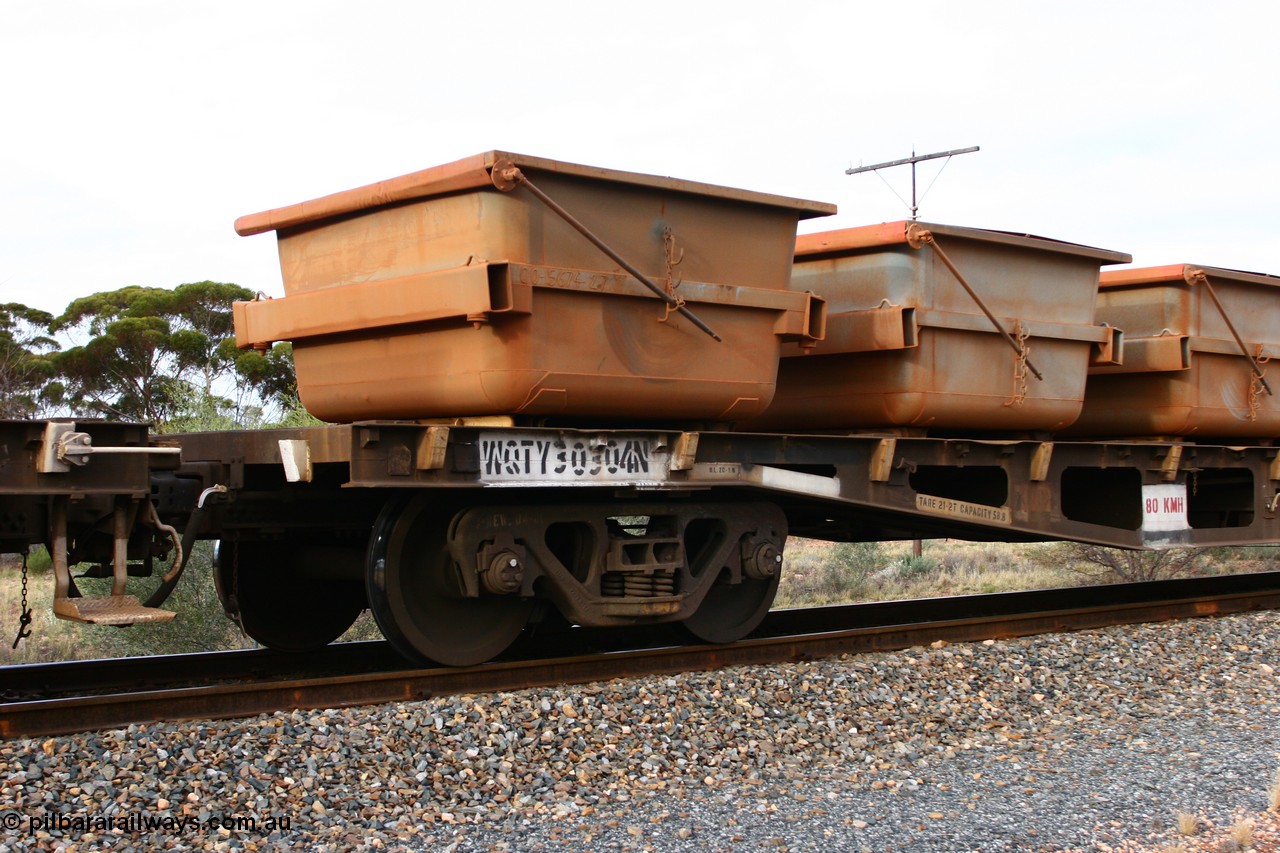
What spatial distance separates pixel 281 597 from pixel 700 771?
3.53m

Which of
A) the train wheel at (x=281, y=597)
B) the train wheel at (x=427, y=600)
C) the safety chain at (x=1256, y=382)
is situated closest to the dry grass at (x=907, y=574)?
the safety chain at (x=1256, y=382)

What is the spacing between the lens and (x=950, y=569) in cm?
1986

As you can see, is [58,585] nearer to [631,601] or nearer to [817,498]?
[631,601]

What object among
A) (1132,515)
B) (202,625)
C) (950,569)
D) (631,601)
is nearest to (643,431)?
(631,601)

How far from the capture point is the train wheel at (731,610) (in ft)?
26.5

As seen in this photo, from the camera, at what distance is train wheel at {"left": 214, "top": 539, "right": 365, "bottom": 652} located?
7.70 metres

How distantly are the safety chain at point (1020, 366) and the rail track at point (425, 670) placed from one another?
5.17 feet

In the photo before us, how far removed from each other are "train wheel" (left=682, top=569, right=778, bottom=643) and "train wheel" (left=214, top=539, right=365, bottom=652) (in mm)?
2295

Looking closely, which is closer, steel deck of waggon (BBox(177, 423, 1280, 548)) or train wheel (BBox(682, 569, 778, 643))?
steel deck of waggon (BBox(177, 423, 1280, 548))

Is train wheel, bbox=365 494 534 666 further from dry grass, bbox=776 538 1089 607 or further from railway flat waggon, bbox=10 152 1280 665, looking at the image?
dry grass, bbox=776 538 1089 607

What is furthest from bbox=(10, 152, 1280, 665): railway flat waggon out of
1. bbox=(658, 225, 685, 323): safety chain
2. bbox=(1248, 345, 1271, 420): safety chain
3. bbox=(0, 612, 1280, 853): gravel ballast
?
bbox=(1248, 345, 1271, 420): safety chain

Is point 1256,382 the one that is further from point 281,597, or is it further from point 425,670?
point 281,597

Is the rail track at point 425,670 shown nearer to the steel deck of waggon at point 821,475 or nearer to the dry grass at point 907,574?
the steel deck of waggon at point 821,475

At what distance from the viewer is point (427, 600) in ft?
22.7
